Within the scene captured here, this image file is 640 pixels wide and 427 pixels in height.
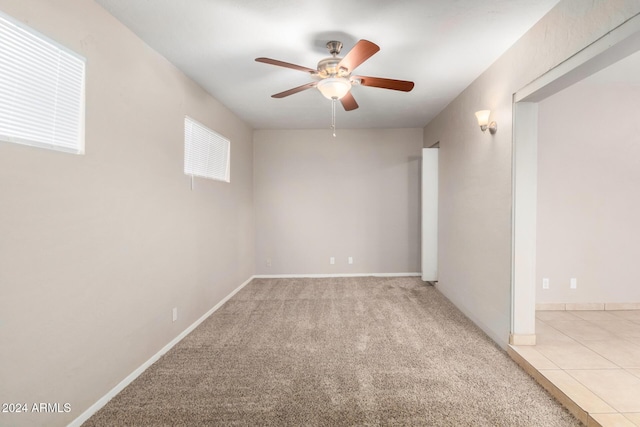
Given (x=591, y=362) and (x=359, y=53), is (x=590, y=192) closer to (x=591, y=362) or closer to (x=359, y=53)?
(x=591, y=362)

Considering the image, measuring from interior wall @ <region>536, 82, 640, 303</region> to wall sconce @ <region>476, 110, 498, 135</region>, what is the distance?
1.06 meters

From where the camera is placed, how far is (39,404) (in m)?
1.65

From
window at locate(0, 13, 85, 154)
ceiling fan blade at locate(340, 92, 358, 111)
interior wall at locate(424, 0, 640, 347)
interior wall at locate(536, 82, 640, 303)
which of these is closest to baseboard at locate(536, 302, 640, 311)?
interior wall at locate(536, 82, 640, 303)

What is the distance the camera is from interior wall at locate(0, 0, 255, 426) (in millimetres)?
1565

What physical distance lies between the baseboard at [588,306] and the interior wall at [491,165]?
36.9 inches

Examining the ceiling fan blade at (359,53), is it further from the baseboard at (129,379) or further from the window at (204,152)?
the baseboard at (129,379)

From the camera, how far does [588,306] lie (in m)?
3.69

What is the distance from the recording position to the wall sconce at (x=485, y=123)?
A: 3.03 meters

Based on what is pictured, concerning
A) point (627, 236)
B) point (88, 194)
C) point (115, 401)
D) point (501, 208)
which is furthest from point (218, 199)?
point (627, 236)

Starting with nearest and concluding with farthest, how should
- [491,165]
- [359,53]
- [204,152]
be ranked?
[359,53] < [491,165] < [204,152]

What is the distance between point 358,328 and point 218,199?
2385 mm

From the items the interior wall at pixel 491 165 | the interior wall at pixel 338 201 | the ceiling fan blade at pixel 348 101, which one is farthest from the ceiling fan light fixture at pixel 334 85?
the interior wall at pixel 338 201

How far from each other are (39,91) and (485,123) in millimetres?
3459

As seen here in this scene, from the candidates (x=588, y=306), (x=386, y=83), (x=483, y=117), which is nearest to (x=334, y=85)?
(x=386, y=83)
